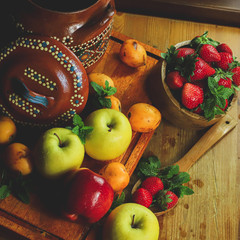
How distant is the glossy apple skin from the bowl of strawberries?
0.32 meters

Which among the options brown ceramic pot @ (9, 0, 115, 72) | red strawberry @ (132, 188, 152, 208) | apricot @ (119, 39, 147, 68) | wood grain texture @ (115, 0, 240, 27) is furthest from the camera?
wood grain texture @ (115, 0, 240, 27)

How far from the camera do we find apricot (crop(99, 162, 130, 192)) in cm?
73

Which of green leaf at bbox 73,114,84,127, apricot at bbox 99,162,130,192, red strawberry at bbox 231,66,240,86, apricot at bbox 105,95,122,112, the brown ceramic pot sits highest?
the brown ceramic pot

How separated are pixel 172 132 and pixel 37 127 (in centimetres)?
43

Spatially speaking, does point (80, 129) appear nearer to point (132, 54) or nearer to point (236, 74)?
point (132, 54)

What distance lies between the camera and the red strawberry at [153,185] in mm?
820

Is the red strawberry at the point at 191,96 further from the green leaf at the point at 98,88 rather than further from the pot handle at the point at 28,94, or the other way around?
the pot handle at the point at 28,94

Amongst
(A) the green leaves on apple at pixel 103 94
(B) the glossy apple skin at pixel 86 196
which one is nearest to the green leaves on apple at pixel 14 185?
(B) the glossy apple skin at pixel 86 196

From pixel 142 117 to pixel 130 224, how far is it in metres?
0.27

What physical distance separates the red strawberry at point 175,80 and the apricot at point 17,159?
416mm

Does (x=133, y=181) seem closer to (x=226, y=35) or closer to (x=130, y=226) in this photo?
(x=130, y=226)

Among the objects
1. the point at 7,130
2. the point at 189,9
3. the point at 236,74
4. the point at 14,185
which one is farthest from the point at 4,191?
the point at 189,9

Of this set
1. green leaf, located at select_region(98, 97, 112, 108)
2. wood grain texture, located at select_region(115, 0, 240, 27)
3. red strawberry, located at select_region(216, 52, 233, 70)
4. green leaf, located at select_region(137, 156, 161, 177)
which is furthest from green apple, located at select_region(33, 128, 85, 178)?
wood grain texture, located at select_region(115, 0, 240, 27)

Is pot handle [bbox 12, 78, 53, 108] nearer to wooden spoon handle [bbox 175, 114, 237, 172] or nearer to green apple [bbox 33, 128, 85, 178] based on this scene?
green apple [bbox 33, 128, 85, 178]
